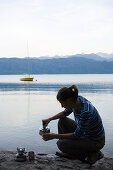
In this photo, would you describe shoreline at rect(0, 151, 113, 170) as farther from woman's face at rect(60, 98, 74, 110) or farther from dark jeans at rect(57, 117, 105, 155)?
woman's face at rect(60, 98, 74, 110)

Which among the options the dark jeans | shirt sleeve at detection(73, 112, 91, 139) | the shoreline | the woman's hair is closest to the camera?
the woman's hair

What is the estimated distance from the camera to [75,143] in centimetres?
444

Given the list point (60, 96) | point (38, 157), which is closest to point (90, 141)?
point (60, 96)

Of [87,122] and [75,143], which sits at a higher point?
[87,122]

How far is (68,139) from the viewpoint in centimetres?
449

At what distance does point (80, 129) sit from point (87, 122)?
0.51 ft

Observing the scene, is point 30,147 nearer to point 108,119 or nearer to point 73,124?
point 73,124

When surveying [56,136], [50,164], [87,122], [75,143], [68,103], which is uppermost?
[68,103]

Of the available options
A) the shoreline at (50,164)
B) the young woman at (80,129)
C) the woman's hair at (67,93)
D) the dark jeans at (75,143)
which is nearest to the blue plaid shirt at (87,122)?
the young woman at (80,129)

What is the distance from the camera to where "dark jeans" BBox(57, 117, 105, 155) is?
4353mm

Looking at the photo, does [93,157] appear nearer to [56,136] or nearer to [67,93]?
[56,136]

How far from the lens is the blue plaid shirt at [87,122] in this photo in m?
4.11

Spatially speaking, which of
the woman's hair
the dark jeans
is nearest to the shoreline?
the dark jeans

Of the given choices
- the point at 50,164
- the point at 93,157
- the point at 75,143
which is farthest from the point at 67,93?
the point at 50,164
